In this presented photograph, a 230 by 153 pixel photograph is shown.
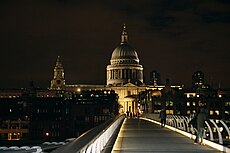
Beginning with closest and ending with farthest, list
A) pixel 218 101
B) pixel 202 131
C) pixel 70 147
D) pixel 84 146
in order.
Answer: pixel 70 147 → pixel 84 146 → pixel 202 131 → pixel 218 101

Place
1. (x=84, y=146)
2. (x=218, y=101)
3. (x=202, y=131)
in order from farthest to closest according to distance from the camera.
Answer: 1. (x=218, y=101)
2. (x=202, y=131)
3. (x=84, y=146)

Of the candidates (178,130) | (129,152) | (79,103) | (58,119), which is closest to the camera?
(129,152)

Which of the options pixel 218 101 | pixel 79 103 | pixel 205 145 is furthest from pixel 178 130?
pixel 79 103

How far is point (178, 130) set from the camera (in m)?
28.8

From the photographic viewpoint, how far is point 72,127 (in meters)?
124

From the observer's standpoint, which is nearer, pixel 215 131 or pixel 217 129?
pixel 217 129

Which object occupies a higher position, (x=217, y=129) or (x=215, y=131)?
(x=217, y=129)

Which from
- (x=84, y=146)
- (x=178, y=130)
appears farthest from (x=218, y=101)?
(x=84, y=146)

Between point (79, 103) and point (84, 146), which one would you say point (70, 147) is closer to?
point (84, 146)

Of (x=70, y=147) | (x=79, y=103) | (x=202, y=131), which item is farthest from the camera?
(x=79, y=103)

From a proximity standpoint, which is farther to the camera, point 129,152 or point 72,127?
point 72,127

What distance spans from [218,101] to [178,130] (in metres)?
117

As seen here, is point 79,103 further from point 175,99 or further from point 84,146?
point 84,146

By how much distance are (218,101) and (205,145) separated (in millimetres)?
127758
